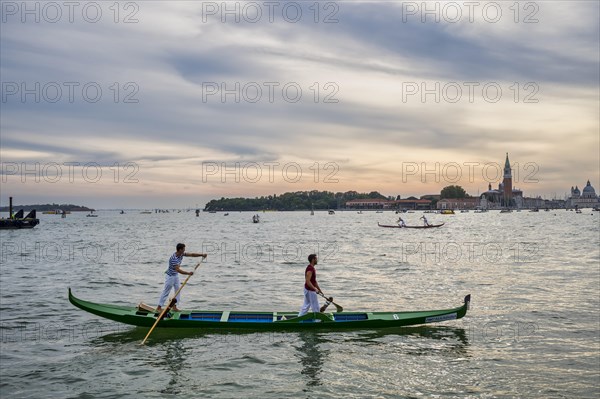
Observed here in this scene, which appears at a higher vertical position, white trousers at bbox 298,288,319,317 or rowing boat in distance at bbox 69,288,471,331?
white trousers at bbox 298,288,319,317

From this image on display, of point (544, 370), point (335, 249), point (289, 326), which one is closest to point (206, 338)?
point (289, 326)

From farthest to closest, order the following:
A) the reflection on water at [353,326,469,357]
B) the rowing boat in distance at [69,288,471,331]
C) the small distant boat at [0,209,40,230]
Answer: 1. the small distant boat at [0,209,40,230]
2. the rowing boat in distance at [69,288,471,331]
3. the reflection on water at [353,326,469,357]

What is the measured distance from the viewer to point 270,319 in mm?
17766

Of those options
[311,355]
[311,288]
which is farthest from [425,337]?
[311,355]

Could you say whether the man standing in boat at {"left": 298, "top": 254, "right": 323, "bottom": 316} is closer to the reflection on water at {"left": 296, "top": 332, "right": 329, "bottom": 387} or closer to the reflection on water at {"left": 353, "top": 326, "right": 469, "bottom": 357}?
the reflection on water at {"left": 296, "top": 332, "right": 329, "bottom": 387}

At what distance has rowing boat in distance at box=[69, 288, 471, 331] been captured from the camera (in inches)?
688

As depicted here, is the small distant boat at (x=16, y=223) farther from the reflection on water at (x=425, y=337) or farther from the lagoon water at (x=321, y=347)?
the reflection on water at (x=425, y=337)

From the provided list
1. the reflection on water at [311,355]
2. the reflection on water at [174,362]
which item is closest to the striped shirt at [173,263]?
the reflection on water at [174,362]

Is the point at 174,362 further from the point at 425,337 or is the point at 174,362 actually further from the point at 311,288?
the point at 425,337

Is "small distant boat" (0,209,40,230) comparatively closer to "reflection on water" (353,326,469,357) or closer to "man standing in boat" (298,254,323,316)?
"man standing in boat" (298,254,323,316)

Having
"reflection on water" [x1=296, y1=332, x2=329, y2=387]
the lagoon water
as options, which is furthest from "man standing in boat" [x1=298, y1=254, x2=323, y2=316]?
the lagoon water

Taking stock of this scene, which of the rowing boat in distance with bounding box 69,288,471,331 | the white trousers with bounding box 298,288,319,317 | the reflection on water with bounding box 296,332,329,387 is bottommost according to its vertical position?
the reflection on water with bounding box 296,332,329,387

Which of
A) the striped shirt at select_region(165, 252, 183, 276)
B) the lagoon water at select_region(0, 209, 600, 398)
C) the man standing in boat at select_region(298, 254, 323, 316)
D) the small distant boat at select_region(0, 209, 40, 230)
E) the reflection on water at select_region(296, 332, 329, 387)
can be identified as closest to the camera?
the lagoon water at select_region(0, 209, 600, 398)

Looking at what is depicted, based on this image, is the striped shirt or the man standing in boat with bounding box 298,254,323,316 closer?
the man standing in boat with bounding box 298,254,323,316
